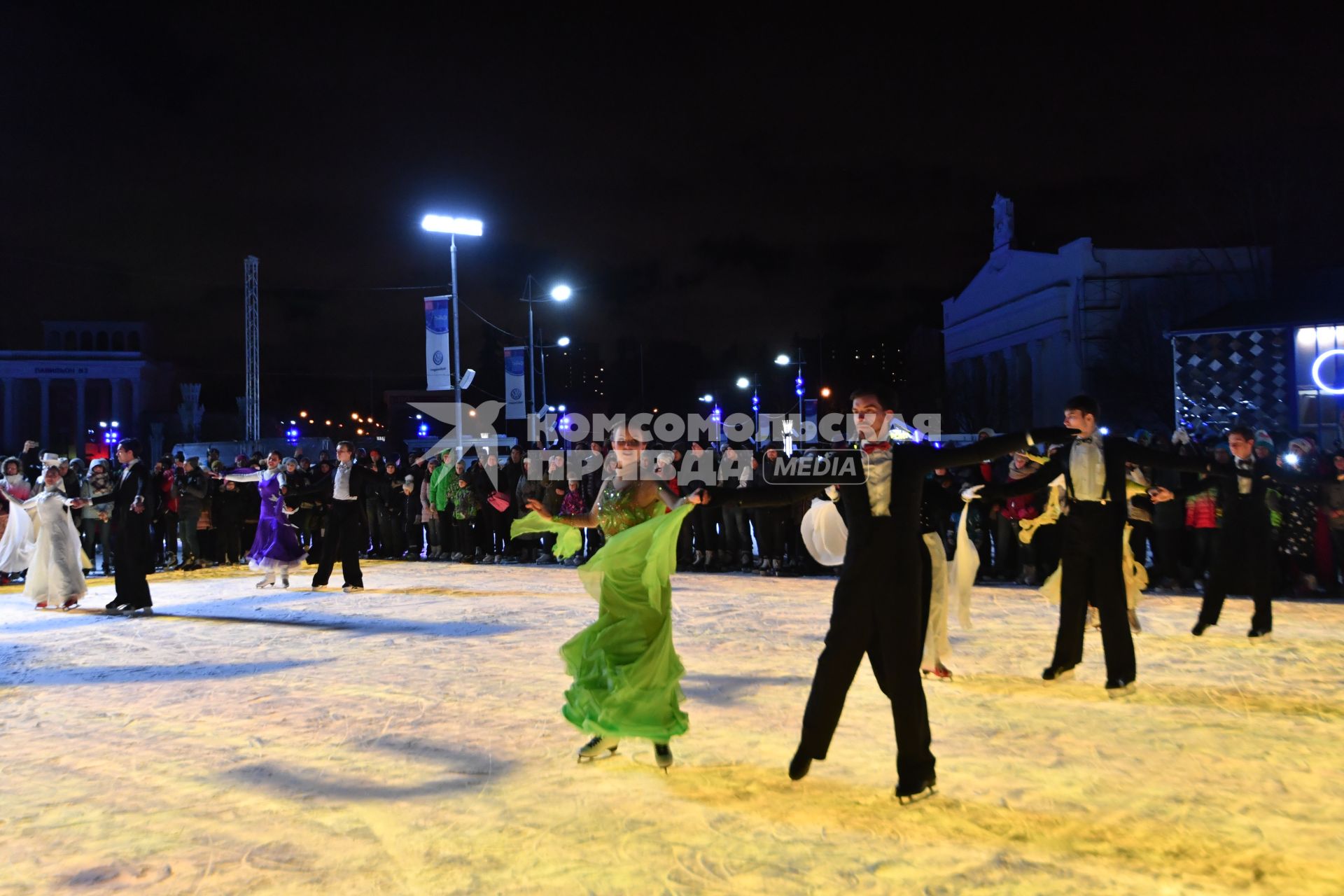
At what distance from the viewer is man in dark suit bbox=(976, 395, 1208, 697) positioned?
285 inches

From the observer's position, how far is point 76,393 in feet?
302

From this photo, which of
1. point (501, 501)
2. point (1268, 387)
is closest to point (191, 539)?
point (501, 501)

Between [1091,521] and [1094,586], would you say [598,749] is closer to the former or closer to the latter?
[1094,586]

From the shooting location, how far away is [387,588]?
48.9 ft

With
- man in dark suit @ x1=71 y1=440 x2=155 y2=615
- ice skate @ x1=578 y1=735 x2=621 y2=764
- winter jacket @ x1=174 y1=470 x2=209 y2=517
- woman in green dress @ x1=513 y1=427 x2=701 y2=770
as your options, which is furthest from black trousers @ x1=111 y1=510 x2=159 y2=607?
ice skate @ x1=578 y1=735 x2=621 y2=764

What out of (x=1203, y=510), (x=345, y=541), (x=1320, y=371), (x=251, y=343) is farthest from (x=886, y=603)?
(x=251, y=343)

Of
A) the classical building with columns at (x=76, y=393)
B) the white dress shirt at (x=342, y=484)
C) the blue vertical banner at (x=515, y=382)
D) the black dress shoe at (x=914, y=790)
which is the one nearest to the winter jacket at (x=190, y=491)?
the white dress shirt at (x=342, y=484)

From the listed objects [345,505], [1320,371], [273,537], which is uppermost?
[1320,371]

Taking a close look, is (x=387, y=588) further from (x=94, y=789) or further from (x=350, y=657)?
(x=94, y=789)

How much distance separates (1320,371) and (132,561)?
2639 centimetres

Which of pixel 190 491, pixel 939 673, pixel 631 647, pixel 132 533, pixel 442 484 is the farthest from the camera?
pixel 442 484

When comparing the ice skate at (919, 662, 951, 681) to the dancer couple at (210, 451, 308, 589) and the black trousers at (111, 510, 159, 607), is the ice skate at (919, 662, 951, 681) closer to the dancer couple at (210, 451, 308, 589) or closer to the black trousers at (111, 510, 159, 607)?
the black trousers at (111, 510, 159, 607)

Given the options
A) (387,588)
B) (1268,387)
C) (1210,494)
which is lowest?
(387,588)

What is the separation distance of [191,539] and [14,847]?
15652 mm
